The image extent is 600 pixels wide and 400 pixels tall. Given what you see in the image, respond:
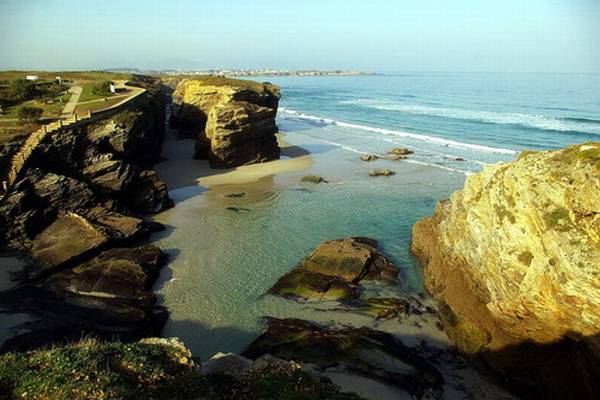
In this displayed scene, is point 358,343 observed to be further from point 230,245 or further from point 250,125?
point 250,125

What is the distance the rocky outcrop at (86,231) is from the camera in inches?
667

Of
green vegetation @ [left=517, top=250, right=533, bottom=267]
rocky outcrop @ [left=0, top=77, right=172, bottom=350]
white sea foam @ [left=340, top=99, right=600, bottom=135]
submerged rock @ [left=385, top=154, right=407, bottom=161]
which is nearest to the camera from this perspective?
green vegetation @ [left=517, top=250, right=533, bottom=267]

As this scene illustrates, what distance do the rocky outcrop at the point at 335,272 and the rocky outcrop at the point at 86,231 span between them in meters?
6.06

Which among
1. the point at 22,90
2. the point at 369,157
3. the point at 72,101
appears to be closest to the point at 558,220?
the point at 369,157

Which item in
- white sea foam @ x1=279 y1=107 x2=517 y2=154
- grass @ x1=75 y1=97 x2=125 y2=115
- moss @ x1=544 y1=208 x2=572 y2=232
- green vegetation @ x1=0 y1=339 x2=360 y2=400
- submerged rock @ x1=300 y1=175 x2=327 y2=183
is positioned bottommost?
submerged rock @ x1=300 y1=175 x2=327 y2=183

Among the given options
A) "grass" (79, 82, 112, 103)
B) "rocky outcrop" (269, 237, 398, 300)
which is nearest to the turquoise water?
"rocky outcrop" (269, 237, 398, 300)

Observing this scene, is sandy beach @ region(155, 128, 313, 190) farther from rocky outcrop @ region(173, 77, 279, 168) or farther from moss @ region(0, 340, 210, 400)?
moss @ region(0, 340, 210, 400)

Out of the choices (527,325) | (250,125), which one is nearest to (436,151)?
(250,125)

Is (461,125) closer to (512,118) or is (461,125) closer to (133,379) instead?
(512,118)

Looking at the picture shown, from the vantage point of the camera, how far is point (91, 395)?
26.9 feet

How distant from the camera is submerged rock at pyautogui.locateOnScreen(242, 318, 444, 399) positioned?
13789mm

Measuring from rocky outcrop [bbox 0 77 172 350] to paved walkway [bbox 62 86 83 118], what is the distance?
3213 millimetres

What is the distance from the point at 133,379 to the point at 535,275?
11.5 meters

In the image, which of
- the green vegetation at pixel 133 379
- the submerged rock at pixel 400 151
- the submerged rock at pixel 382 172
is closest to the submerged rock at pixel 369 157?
the submerged rock at pixel 400 151
